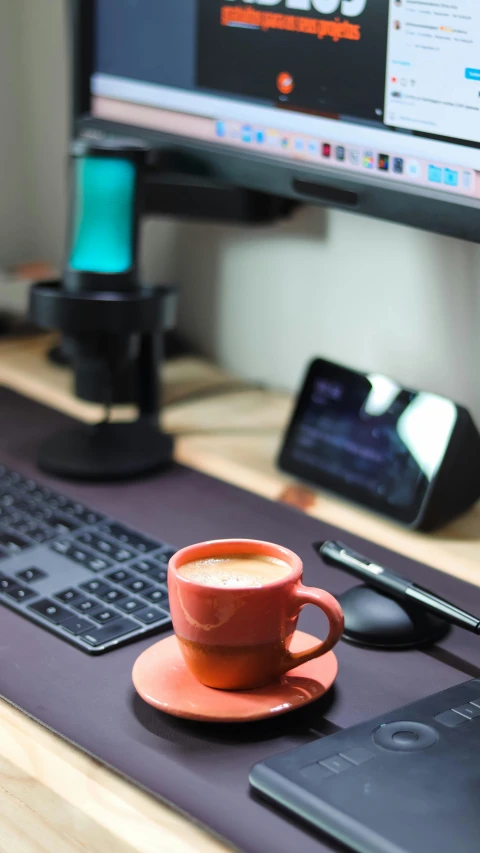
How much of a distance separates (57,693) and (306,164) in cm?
46

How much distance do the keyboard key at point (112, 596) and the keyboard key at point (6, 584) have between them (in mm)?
62

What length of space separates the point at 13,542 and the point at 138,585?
0.39 feet

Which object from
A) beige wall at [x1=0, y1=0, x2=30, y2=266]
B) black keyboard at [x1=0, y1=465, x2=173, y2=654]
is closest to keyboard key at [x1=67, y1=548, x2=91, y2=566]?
black keyboard at [x1=0, y1=465, x2=173, y2=654]

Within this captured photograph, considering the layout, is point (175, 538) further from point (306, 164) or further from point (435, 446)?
point (306, 164)

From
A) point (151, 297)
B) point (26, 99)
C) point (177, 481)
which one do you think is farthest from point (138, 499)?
point (26, 99)

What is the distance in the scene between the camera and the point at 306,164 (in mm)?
872

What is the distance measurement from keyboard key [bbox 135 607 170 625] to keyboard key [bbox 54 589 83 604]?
49mm

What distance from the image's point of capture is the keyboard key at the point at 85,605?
2.30 ft

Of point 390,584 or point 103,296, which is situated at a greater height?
point 103,296

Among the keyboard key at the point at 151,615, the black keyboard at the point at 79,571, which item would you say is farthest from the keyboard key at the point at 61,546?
the keyboard key at the point at 151,615

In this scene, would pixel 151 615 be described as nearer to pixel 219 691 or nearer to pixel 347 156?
pixel 219 691

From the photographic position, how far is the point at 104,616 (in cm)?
69

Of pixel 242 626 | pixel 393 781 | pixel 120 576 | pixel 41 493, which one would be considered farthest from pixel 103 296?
pixel 393 781

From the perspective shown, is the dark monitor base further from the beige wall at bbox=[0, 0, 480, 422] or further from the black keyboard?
the beige wall at bbox=[0, 0, 480, 422]
